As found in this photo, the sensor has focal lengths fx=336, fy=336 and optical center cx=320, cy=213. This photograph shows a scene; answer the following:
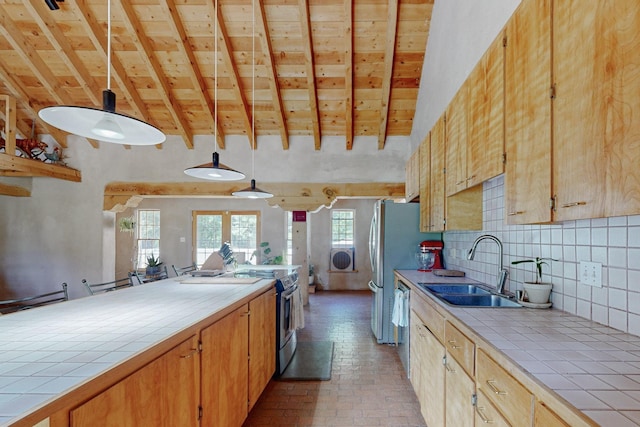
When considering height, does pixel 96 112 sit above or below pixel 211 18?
below

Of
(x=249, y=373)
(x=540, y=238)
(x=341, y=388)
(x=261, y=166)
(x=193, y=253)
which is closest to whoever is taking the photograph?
(x=540, y=238)

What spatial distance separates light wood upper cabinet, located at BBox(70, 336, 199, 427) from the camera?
101 centimetres

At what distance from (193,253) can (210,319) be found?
694cm

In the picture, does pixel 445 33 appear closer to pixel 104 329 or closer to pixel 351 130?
pixel 351 130

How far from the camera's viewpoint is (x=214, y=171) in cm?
265

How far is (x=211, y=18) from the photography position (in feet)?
12.0

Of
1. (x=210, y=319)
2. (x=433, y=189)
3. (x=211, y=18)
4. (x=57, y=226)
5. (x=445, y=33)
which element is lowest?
(x=210, y=319)

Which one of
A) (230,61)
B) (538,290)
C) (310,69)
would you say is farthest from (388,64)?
(538,290)

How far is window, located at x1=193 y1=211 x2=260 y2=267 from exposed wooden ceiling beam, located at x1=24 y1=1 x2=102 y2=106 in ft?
13.4

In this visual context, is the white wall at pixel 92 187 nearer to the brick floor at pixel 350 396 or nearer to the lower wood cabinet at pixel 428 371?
the brick floor at pixel 350 396

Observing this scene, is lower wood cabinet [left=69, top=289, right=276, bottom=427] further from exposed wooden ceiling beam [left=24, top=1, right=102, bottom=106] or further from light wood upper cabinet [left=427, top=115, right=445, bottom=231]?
exposed wooden ceiling beam [left=24, top=1, right=102, bottom=106]

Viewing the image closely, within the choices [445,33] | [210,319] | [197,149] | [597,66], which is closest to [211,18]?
[197,149]

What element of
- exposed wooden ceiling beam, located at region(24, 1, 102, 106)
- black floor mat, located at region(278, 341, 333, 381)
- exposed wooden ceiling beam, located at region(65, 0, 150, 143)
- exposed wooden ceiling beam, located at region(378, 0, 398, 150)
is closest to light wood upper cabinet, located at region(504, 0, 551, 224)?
exposed wooden ceiling beam, located at region(378, 0, 398, 150)

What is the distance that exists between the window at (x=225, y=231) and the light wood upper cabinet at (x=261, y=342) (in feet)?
17.5
